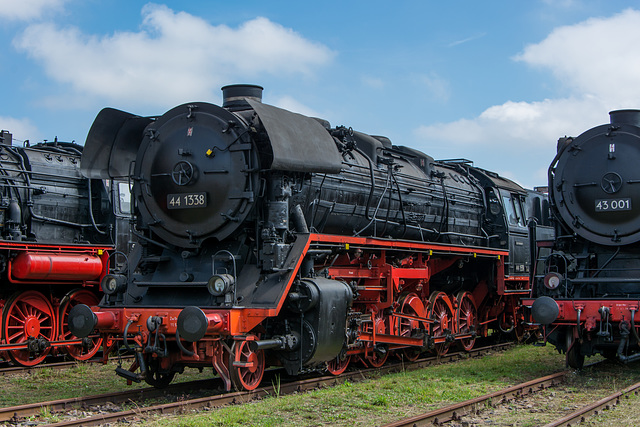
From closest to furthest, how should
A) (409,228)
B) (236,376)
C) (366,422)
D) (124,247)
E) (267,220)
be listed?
(366,422) → (236,376) → (267,220) → (409,228) → (124,247)

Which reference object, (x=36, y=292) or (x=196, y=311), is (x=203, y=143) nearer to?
(x=196, y=311)

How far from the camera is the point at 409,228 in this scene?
1257 cm

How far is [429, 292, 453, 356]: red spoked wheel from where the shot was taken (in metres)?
12.9

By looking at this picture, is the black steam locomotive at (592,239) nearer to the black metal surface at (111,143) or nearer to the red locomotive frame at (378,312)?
the red locomotive frame at (378,312)

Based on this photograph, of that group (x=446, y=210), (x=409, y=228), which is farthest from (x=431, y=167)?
(x=409, y=228)

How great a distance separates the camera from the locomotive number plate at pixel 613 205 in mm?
10930

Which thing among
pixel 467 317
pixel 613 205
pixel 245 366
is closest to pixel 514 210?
pixel 467 317

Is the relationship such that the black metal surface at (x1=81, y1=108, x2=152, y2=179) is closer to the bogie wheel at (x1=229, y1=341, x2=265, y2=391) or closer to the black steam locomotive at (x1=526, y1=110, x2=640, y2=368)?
the bogie wheel at (x1=229, y1=341, x2=265, y2=391)

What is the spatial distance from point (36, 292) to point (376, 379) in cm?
637

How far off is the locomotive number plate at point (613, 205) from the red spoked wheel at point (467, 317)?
3.70 meters

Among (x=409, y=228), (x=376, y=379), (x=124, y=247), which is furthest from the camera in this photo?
(x=124, y=247)

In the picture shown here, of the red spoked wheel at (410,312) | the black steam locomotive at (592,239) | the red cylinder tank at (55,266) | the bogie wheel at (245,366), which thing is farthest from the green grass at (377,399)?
the red cylinder tank at (55,266)

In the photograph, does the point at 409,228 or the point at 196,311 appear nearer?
the point at 196,311

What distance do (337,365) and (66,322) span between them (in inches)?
218
